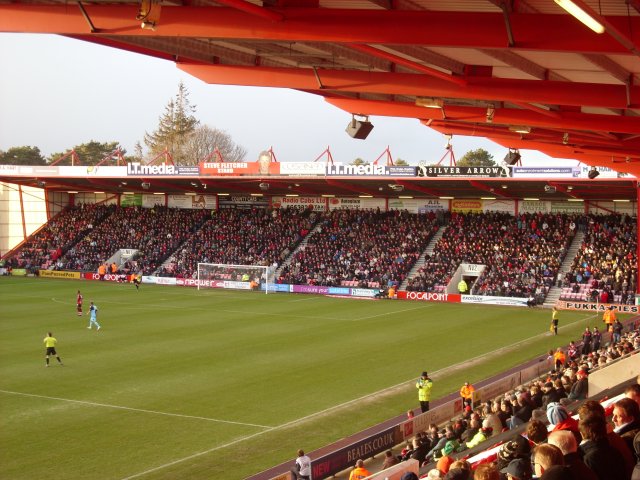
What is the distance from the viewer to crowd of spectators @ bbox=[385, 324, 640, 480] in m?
5.75

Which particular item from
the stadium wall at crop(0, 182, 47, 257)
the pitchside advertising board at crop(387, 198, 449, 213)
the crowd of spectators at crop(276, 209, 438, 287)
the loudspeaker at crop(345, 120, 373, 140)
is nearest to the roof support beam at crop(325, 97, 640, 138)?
the loudspeaker at crop(345, 120, 373, 140)

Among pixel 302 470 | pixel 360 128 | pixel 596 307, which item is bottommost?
pixel 596 307

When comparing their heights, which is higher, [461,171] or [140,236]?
[461,171]

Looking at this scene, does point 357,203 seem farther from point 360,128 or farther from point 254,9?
point 254,9

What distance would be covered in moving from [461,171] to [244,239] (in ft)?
68.8

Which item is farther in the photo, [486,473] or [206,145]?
[206,145]

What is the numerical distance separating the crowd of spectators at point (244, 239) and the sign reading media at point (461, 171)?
14605mm

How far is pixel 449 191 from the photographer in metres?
55.7

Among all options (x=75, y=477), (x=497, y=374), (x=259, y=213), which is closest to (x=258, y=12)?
(x=75, y=477)

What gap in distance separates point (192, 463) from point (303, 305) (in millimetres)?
29136

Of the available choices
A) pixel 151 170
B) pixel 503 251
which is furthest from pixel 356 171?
pixel 151 170

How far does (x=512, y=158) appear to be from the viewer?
31500mm

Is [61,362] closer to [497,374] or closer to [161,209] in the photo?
[497,374]

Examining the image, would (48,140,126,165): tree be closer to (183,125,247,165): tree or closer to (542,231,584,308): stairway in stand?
(183,125,247,165): tree
